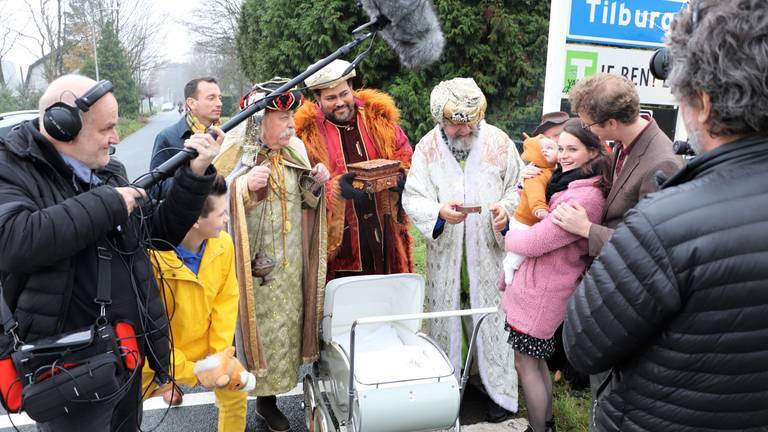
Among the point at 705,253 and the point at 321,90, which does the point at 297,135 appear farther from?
the point at 705,253

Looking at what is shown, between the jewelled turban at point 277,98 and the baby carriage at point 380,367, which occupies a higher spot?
the jewelled turban at point 277,98

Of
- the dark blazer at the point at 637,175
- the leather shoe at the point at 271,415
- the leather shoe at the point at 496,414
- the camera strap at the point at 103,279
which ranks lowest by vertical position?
the leather shoe at the point at 496,414

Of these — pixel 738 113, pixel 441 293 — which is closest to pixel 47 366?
pixel 738 113

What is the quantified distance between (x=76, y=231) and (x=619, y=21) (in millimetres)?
3759

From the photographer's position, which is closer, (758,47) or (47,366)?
(758,47)

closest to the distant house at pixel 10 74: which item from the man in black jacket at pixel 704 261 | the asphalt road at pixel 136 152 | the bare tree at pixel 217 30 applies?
the asphalt road at pixel 136 152

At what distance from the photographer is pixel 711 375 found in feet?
4.21

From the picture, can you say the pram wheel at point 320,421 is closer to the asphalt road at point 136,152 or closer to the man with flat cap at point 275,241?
the man with flat cap at point 275,241

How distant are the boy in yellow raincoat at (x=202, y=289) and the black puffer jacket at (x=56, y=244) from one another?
1.60 feet

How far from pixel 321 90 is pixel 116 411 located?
2.12 metres

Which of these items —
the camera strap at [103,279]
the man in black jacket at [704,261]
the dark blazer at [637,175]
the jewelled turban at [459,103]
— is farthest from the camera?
the jewelled turban at [459,103]

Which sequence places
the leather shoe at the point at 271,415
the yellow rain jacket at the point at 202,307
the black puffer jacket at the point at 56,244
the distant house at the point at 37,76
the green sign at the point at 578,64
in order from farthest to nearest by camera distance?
the distant house at the point at 37,76
the green sign at the point at 578,64
the leather shoe at the point at 271,415
the yellow rain jacket at the point at 202,307
the black puffer jacket at the point at 56,244

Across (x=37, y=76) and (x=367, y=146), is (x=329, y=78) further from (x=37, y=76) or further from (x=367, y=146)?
(x=37, y=76)

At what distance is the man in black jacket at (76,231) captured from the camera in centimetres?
165
